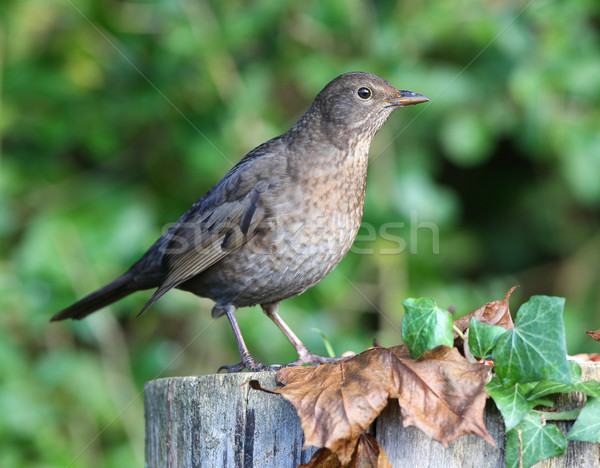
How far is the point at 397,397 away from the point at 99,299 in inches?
113

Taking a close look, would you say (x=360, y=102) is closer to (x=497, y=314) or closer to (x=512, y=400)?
(x=497, y=314)

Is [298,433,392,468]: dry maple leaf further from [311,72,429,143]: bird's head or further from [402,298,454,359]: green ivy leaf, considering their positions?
[311,72,429,143]: bird's head

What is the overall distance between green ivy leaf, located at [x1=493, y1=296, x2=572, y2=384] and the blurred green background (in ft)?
8.13

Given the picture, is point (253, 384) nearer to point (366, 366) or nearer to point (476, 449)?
point (366, 366)

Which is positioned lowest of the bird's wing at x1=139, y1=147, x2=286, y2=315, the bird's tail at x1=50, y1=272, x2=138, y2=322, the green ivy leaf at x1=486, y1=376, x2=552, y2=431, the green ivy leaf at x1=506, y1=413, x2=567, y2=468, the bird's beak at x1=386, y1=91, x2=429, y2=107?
the green ivy leaf at x1=506, y1=413, x2=567, y2=468

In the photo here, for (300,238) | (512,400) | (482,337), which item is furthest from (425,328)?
(300,238)

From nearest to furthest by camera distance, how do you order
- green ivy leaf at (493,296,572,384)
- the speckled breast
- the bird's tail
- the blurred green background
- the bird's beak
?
green ivy leaf at (493,296,572,384), the speckled breast, the bird's beak, the bird's tail, the blurred green background

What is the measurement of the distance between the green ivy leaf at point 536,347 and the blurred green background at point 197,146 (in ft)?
8.13

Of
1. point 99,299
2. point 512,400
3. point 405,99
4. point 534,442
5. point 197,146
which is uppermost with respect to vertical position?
point 197,146

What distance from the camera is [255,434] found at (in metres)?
2.12

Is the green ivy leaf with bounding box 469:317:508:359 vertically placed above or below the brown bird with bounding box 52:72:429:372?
below

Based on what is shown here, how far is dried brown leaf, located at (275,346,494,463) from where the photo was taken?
1778 millimetres

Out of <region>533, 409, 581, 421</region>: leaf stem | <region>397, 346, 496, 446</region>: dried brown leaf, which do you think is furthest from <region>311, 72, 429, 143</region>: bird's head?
<region>533, 409, 581, 421</region>: leaf stem

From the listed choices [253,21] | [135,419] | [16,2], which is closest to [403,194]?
[253,21]
